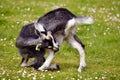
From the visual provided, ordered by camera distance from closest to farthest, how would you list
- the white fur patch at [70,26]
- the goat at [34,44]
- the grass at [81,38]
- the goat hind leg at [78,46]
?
the grass at [81,38] < the goat at [34,44] < the white fur patch at [70,26] < the goat hind leg at [78,46]

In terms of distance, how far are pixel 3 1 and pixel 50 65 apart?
47.7 feet

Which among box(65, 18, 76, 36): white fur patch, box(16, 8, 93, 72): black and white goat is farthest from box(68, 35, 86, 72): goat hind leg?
box(65, 18, 76, 36): white fur patch

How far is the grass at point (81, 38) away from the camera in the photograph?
13750mm

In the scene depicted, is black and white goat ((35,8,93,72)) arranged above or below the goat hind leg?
above

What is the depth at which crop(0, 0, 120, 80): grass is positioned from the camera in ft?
45.1

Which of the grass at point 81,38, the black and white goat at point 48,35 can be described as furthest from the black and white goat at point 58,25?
the grass at point 81,38

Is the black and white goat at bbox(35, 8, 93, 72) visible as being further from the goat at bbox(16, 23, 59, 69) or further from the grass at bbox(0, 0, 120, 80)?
the grass at bbox(0, 0, 120, 80)

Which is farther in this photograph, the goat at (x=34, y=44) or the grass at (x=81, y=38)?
the goat at (x=34, y=44)

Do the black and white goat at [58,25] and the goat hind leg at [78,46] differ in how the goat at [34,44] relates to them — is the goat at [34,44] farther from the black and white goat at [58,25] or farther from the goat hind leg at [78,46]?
the goat hind leg at [78,46]

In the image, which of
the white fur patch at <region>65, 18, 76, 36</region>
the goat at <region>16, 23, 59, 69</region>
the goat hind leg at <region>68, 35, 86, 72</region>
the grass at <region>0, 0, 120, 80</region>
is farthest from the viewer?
the goat hind leg at <region>68, 35, 86, 72</region>

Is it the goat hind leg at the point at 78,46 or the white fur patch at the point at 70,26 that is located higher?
the white fur patch at the point at 70,26

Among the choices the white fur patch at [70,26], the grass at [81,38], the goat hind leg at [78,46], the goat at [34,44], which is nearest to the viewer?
the grass at [81,38]

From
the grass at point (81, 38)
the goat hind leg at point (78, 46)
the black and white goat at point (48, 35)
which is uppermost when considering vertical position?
the black and white goat at point (48, 35)

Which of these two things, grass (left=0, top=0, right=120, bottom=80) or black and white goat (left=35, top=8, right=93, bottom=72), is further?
black and white goat (left=35, top=8, right=93, bottom=72)
